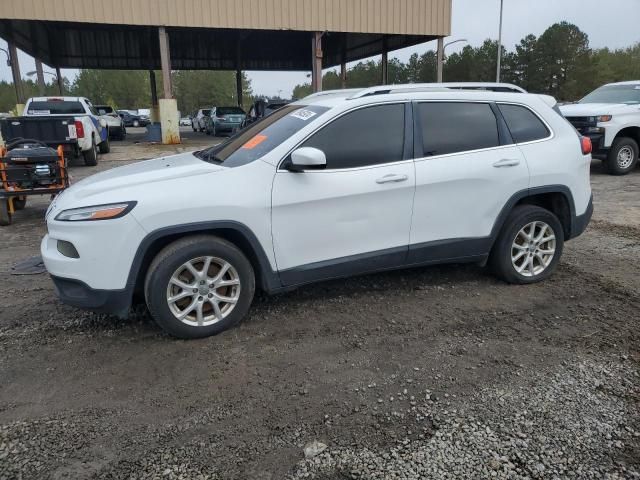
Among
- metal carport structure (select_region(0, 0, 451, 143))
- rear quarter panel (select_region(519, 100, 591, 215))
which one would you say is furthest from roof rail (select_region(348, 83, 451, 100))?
metal carport structure (select_region(0, 0, 451, 143))

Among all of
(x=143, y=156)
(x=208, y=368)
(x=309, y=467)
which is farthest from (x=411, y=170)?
(x=143, y=156)

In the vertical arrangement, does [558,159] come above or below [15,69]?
below

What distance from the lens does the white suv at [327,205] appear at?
139 inches

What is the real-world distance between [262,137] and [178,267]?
134 centimetres

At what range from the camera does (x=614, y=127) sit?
10.8 metres

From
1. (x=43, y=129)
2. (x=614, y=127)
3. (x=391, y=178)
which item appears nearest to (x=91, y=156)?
(x=43, y=129)

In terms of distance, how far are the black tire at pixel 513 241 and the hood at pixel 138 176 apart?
254 cm

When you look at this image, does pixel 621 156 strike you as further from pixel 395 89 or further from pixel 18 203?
pixel 18 203

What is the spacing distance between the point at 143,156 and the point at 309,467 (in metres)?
15.3

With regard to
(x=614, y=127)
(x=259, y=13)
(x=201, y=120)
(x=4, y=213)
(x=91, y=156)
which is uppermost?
(x=259, y=13)

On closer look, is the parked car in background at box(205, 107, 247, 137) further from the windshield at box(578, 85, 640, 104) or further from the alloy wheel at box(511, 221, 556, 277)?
the alloy wheel at box(511, 221, 556, 277)

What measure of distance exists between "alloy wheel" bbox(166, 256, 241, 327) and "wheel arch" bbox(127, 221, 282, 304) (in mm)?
199

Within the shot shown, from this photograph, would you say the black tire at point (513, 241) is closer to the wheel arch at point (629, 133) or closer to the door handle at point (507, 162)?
the door handle at point (507, 162)

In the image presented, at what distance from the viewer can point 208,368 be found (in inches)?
132
